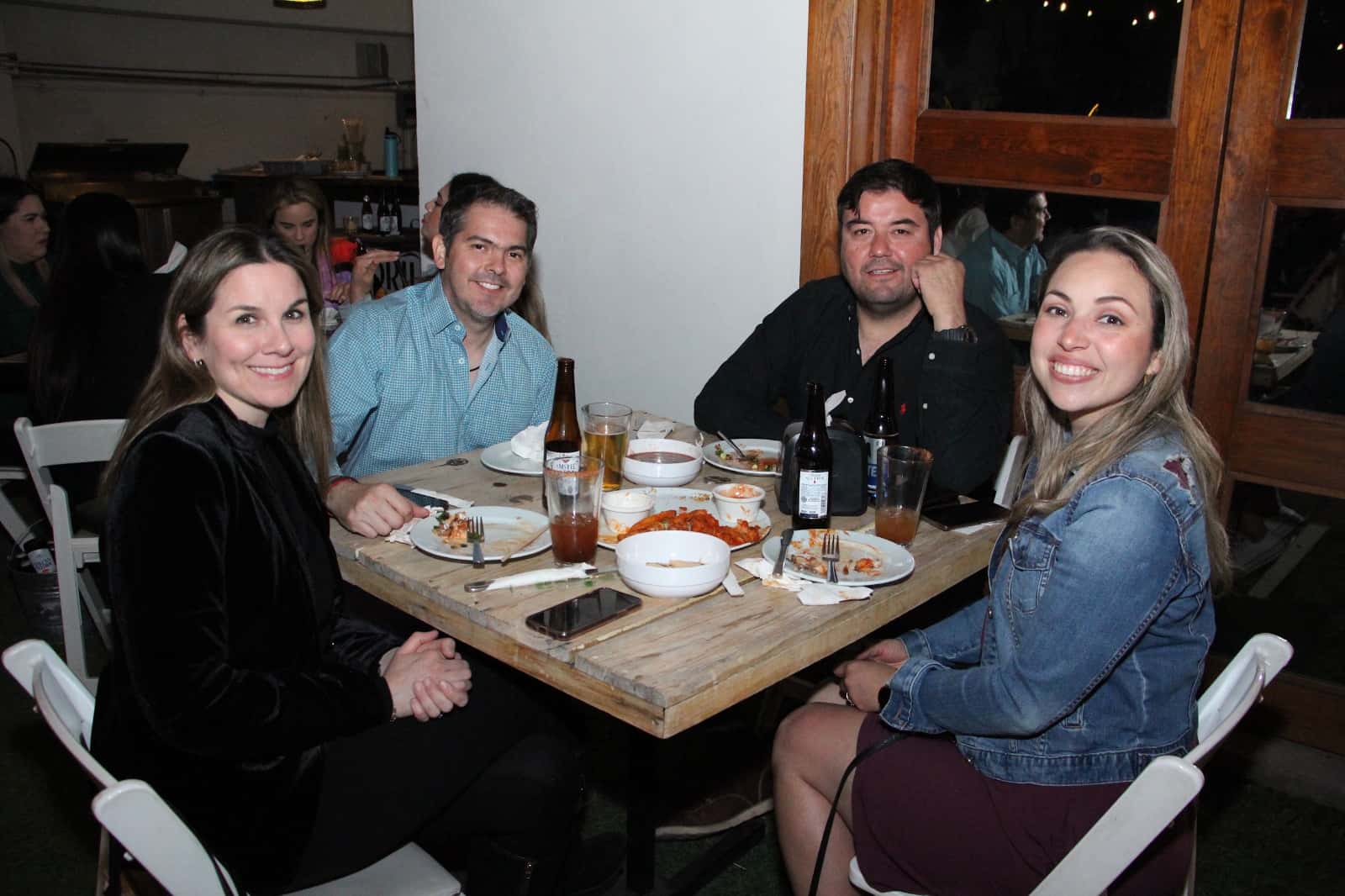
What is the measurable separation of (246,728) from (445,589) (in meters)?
0.34

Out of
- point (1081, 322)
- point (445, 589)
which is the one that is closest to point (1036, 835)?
point (1081, 322)

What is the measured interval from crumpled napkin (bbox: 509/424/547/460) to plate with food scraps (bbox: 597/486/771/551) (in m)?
0.35

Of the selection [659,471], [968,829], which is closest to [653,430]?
[659,471]

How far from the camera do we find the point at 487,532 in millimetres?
1821

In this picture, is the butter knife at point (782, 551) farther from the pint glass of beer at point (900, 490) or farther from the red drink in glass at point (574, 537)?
the red drink in glass at point (574, 537)

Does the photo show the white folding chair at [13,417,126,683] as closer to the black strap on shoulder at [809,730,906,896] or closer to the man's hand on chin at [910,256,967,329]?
the black strap on shoulder at [809,730,906,896]

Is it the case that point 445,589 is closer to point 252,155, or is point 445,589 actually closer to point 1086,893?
point 1086,893

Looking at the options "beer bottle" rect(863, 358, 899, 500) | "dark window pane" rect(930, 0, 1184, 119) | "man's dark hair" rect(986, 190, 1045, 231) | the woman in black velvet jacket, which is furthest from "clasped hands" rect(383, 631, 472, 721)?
"dark window pane" rect(930, 0, 1184, 119)

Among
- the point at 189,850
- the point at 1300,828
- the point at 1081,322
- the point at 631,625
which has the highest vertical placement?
the point at 1081,322

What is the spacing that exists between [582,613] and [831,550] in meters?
0.46

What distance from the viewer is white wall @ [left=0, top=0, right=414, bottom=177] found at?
7.65 m

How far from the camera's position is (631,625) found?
1496mm

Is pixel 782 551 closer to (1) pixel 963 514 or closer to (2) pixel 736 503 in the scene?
(2) pixel 736 503

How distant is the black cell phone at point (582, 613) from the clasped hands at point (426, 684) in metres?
0.22
